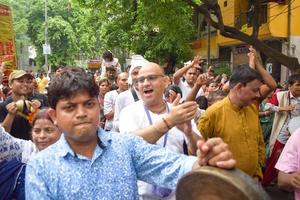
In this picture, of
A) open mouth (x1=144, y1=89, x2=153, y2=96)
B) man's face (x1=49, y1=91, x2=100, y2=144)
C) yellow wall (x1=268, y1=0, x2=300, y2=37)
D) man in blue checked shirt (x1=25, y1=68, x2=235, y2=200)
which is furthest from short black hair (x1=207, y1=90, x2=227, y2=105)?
yellow wall (x1=268, y1=0, x2=300, y2=37)

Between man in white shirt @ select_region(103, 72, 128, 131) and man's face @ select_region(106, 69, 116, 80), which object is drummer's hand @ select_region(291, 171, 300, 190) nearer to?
man in white shirt @ select_region(103, 72, 128, 131)

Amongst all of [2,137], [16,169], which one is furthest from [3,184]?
[2,137]

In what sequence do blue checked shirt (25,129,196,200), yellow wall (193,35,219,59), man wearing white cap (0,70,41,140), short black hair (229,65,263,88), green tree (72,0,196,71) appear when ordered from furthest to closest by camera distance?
1. yellow wall (193,35,219,59)
2. green tree (72,0,196,71)
3. man wearing white cap (0,70,41,140)
4. short black hair (229,65,263,88)
5. blue checked shirt (25,129,196,200)

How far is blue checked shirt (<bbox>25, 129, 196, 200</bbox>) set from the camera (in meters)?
1.99

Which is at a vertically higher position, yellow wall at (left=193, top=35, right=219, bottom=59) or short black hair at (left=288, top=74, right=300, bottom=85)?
yellow wall at (left=193, top=35, right=219, bottom=59)

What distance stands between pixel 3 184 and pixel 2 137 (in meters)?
0.53

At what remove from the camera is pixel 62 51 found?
38.5 m

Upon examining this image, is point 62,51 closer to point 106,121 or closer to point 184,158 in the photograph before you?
point 106,121

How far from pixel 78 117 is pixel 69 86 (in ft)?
0.53

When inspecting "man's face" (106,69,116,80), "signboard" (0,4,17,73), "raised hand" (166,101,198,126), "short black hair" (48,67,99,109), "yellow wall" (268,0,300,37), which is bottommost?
"man's face" (106,69,116,80)

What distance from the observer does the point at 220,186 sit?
5.38 feet

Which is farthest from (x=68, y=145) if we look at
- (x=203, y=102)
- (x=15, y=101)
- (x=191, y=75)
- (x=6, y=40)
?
(x=6, y=40)

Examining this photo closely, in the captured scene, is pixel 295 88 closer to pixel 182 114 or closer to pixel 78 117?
pixel 182 114

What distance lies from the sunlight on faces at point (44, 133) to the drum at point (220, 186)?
184 cm
